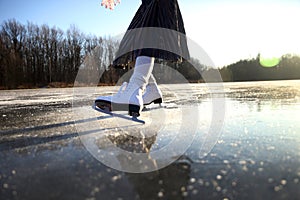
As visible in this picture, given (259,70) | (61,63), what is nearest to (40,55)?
(61,63)

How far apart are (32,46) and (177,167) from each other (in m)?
28.9

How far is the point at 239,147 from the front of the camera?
903 mm

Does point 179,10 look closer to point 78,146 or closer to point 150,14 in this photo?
point 150,14

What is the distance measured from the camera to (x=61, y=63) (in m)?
27.5

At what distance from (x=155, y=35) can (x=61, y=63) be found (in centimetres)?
2796

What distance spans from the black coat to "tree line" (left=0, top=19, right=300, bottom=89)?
2097 cm

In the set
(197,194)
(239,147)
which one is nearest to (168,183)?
(197,194)

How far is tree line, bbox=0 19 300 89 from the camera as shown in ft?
78.0

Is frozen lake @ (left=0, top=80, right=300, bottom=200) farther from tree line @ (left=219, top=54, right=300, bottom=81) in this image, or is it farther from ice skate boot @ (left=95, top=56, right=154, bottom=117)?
tree line @ (left=219, top=54, right=300, bottom=81)

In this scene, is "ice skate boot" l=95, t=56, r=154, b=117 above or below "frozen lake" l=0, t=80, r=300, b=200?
above

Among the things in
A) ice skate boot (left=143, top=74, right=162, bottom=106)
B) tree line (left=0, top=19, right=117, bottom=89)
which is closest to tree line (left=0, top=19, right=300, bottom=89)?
tree line (left=0, top=19, right=117, bottom=89)

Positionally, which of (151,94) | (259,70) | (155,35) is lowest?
(151,94)

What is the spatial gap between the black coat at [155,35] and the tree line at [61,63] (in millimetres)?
20966

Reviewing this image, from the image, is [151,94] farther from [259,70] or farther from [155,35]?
[259,70]
